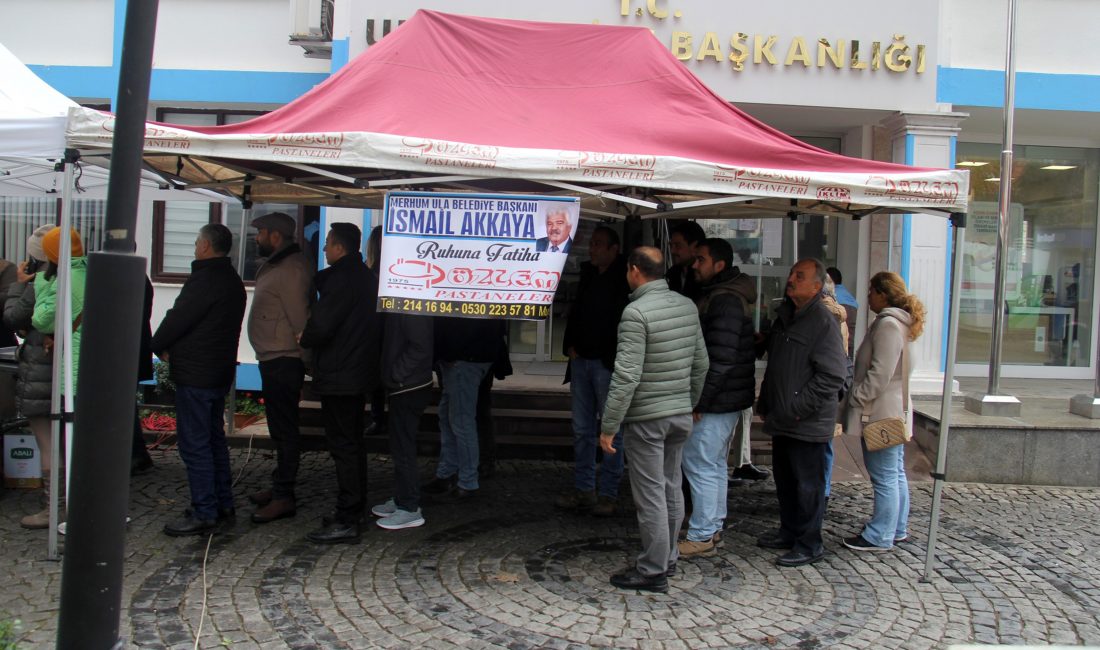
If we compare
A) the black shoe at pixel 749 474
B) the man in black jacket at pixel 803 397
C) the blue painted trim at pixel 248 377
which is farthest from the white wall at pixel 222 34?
the man in black jacket at pixel 803 397

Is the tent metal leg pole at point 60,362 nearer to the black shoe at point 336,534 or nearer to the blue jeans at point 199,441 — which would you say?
the blue jeans at point 199,441

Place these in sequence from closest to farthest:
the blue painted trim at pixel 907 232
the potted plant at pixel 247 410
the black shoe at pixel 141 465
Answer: the black shoe at pixel 141 465 < the potted plant at pixel 247 410 < the blue painted trim at pixel 907 232

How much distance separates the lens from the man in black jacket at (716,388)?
4.89 metres

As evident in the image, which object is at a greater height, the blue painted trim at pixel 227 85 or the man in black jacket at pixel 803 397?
the blue painted trim at pixel 227 85

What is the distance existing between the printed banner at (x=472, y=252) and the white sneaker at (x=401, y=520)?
1.61 m

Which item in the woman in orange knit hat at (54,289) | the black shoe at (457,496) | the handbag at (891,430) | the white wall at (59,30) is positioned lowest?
the black shoe at (457,496)

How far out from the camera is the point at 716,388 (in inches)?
192

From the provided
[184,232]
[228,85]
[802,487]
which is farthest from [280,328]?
[184,232]

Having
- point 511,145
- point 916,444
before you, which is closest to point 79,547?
point 511,145

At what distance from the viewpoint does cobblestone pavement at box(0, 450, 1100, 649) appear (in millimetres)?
3986

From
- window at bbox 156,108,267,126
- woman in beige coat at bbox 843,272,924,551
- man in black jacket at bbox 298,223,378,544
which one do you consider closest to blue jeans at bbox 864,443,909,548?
woman in beige coat at bbox 843,272,924,551

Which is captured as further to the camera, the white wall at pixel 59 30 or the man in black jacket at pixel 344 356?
the white wall at pixel 59 30

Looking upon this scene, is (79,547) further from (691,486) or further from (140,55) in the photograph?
(691,486)

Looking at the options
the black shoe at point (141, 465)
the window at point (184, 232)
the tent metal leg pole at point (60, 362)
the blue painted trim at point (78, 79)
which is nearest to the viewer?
the tent metal leg pole at point (60, 362)
